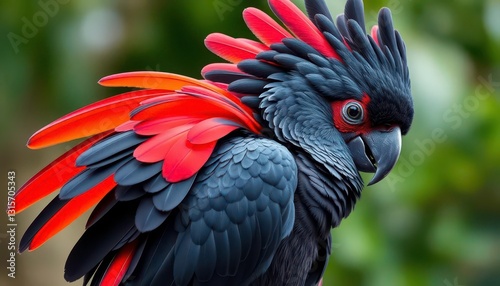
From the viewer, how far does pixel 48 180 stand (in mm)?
2406

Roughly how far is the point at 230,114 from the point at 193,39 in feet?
6.91

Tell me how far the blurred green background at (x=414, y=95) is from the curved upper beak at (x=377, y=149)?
→ 1317 millimetres

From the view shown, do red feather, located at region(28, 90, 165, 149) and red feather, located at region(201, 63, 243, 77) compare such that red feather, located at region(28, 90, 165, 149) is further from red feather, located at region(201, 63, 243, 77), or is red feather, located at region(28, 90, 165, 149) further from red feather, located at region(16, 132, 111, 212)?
red feather, located at region(201, 63, 243, 77)

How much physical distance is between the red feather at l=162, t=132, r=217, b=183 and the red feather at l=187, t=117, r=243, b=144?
0.12ft

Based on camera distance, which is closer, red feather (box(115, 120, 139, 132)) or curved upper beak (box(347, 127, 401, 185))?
red feather (box(115, 120, 139, 132))

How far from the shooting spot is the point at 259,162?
226 cm

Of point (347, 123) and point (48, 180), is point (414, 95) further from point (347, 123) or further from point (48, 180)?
point (48, 180)

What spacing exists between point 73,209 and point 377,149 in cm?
105

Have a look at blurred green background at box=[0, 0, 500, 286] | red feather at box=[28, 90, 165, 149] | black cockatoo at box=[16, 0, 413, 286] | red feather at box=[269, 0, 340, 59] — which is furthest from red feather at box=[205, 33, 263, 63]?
blurred green background at box=[0, 0, 500, 286]

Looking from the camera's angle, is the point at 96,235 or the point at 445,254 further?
the point at 445,254

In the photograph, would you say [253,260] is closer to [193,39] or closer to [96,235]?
[96,235]

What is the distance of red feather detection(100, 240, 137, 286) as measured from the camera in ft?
7.44

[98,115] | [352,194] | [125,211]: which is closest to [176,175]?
[125,211]

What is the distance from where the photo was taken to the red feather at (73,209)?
2311 millimetres
